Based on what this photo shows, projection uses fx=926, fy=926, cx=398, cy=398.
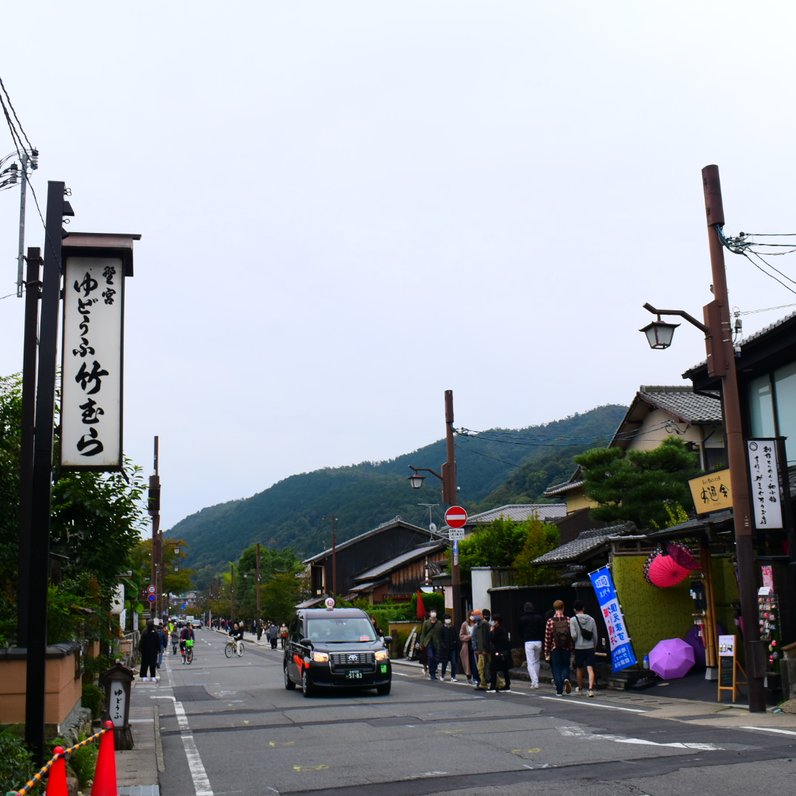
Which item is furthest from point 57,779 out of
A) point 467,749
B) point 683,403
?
point 683,403

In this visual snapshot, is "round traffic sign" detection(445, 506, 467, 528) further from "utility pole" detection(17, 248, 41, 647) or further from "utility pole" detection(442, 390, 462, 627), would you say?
"utility pole" detection(17, 248, 41, 647)

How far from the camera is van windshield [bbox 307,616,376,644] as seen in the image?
20084 mm

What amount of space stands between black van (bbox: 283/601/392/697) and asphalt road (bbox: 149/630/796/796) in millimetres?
1148

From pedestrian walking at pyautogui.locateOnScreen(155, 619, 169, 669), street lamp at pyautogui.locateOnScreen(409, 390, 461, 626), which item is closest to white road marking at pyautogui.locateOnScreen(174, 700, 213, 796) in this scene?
street lamp at pyautogui.locateOnScreen(409, 390, 461, 626)

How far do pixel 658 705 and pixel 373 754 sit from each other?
6835 millimetres

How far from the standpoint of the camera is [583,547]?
27.9m

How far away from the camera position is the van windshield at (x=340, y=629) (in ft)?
65.9

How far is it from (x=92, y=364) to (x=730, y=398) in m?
9.64

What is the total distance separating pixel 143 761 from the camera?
11.0 meters

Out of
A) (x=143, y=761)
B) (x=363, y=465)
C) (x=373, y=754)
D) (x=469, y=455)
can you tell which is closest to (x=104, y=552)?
(x=143, y=761)

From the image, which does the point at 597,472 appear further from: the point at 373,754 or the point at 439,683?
the point at 373,754

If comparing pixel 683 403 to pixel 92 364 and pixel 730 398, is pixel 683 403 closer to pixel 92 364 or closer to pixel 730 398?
pixel 730 398

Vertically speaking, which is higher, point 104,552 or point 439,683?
point 104,552

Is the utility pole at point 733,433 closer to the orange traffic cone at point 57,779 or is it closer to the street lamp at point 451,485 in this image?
the orange traffic cone at point 57,779
